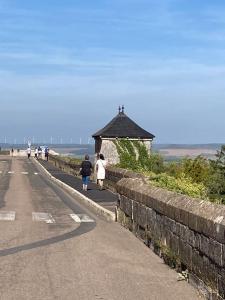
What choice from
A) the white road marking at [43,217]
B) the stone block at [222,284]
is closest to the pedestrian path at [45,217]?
the white road marking at [43,217]

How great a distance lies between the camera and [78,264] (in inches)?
388

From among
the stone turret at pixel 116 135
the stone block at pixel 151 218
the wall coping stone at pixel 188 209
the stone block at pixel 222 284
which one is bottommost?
the stone block at pixel 222 284

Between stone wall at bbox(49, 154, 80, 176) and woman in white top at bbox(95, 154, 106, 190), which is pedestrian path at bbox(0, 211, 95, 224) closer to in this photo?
woman in white top at bbox(95, 154, 106, 190)

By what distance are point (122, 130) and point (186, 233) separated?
141 feet

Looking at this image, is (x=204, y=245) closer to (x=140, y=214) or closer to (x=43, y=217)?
(x=140, y=214)

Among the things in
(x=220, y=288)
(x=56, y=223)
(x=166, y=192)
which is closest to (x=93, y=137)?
(x=56, y=223)

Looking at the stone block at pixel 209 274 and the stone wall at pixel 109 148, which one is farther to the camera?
the stone wall at pixel 109 148

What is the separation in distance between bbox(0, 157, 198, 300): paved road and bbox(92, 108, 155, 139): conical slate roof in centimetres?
3393

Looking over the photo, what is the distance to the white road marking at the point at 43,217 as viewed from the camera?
16.4 meters

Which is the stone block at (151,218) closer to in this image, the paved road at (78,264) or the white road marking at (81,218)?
the paved road at (78,264)

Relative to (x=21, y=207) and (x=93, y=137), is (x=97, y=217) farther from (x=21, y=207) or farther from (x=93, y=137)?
(x=93, y=137)

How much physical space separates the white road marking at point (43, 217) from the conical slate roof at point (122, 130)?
31.9 m

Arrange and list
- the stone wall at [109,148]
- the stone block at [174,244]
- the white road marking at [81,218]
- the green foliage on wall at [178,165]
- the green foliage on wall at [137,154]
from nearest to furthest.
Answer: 1. the stone block at [174,244]
2. the white road marking at [81,218]
3. the green foliage on wall at [178,165]
4. the green foliage on wall at [137,154]
5. the stone wall at [109,148]

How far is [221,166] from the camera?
3297 cm
